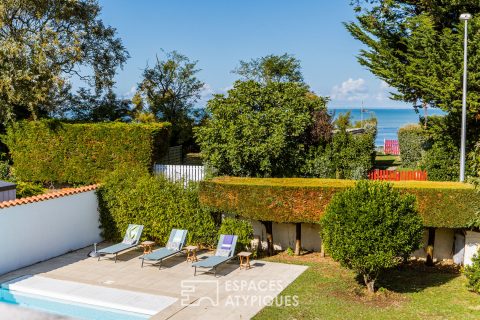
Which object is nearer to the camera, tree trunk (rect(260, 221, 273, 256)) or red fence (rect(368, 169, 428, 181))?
tree trunk (rect(260, 221, 273, 256))

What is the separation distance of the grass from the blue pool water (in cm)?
383

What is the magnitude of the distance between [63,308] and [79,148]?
42.2ft

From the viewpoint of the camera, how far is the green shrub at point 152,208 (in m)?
18.5

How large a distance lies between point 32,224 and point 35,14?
16.9 m

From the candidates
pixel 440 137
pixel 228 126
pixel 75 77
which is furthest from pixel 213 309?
pixel 75 77

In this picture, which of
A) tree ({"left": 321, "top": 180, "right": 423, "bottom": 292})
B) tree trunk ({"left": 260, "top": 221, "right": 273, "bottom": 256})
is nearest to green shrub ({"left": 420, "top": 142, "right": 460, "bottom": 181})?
tree trunk ({"left": 260, "top": 221, "right": 273, "bottom": 256})

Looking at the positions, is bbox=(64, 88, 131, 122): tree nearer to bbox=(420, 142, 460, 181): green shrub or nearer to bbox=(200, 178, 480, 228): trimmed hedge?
bbox=(200, 178, 480, 228): trimmed hedge

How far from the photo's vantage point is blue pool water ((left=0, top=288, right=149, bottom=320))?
12.7m

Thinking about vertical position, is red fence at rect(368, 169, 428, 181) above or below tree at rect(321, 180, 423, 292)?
above

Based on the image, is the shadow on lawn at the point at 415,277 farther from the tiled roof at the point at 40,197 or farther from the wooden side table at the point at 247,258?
the tiled roof at the point at 40,197

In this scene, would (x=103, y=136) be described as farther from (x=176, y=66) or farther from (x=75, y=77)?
(x=176, y=66)

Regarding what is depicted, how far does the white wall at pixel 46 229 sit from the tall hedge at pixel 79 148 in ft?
14.0

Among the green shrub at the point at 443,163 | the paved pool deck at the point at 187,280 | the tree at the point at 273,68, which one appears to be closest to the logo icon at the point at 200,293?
the paved pool deck at the point at 187,280

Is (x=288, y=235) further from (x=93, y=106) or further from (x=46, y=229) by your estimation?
(x=93, y=106)
